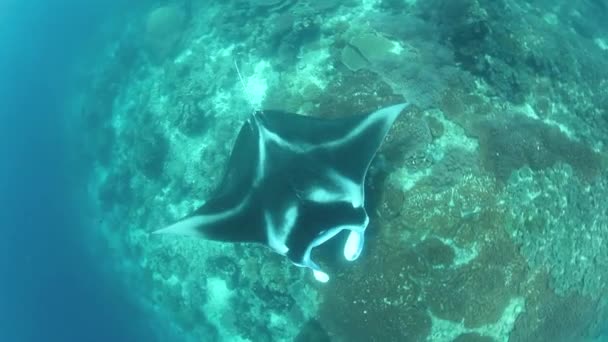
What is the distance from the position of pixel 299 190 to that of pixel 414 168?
1970mm

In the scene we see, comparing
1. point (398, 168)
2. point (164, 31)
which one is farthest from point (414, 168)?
point (164, 31)

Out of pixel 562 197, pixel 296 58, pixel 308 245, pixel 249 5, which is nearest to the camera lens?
pixel 308 245

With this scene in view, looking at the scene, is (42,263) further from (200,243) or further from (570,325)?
(570,325)

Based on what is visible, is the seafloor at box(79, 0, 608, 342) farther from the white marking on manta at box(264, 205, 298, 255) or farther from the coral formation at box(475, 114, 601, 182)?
the white marking on manta at box(264, 205, 298, 255)

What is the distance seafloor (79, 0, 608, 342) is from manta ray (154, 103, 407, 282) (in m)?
0.93

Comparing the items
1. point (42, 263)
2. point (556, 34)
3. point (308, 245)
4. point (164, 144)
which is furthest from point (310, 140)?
point (42, 263)

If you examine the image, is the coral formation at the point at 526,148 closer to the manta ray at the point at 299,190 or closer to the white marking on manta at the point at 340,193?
the manta ray at the point at 299,190

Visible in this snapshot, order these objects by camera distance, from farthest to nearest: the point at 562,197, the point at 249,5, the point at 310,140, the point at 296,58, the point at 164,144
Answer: the point at 249,5, the point at 164,144, the point at 296,58, the point at 562,197, the point at 310,140

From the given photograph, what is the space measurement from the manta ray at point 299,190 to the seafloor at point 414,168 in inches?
36.8

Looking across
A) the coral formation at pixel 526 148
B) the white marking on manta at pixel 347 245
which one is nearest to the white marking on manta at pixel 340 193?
the white marking on manta at pixel 347 245

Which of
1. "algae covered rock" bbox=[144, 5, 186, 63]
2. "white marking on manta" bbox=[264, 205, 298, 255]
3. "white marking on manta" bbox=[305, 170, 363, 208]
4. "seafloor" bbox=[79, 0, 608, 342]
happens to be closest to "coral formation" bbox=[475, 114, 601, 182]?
"seafloor" bbox=[79, 0, 608, 342]

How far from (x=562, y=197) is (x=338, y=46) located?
4.49 metres

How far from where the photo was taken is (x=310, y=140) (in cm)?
582

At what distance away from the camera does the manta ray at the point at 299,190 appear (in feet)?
17.6
